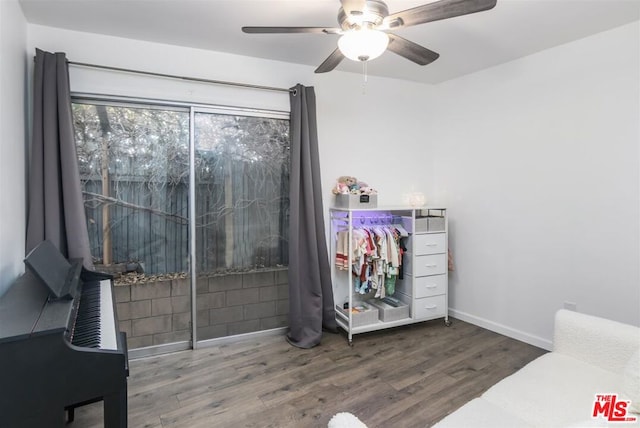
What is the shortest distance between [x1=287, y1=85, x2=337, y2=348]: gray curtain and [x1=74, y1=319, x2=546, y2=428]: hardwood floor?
0.83 feet

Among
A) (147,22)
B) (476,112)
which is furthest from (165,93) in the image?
(476,112)

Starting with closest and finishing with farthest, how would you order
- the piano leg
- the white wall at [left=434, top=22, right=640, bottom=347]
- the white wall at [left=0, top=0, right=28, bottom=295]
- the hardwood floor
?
the piano leg, the white wall at [left=0, top=0, right=28, bottom=295], the hardwood floor, the white wall at [left=434, top=22, right=640, bottom=347]

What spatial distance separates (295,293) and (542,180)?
2.42 m

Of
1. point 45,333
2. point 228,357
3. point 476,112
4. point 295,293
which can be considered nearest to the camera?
point 45,333

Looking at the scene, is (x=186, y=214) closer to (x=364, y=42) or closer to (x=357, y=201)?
(x=357, y=201)

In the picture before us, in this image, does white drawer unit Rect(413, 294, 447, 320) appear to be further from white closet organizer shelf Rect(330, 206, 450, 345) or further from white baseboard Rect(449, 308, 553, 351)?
white baseboard Rect(449, 308, 553, 351)

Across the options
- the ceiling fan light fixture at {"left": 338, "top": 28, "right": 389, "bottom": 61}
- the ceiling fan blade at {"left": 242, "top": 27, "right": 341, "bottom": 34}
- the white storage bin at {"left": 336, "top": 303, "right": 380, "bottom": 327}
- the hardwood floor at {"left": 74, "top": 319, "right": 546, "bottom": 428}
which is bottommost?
the hardwood floor at {"left": 74, "top": 319, "right": 546, "bottom": 428}

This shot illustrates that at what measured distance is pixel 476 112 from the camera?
3551 mm

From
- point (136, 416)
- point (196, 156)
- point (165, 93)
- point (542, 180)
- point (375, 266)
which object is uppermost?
point (165, 93)

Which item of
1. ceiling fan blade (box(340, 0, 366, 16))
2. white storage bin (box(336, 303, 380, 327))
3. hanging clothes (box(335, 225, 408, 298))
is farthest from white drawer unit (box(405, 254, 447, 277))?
ceiling fan blade (box(340, 0, 366, 16))

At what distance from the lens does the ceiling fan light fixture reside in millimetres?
1765

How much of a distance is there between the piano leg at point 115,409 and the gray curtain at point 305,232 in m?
1.87

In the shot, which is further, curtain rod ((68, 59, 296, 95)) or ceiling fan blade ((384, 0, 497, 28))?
curtain rod ((68, 59, 296, 95))

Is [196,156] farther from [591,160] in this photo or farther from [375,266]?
[591,160]
